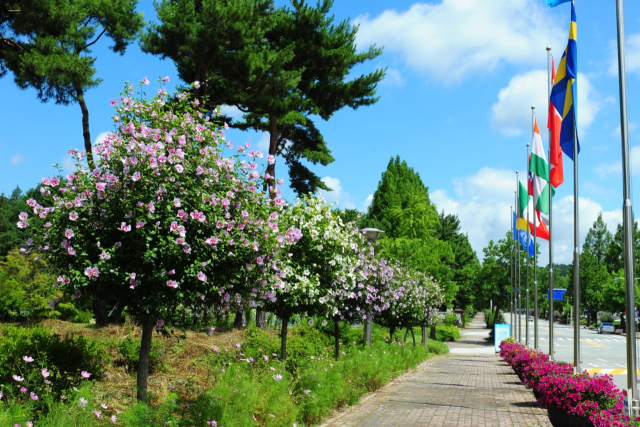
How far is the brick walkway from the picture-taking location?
9.92m

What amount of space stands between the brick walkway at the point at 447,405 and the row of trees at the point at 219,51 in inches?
186

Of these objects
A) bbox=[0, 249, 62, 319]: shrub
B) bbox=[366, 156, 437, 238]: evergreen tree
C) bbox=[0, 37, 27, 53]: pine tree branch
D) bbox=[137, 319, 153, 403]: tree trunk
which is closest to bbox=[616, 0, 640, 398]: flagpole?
bbox=[137, 319, 153, 403]: tree trunk

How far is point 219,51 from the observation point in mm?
16750

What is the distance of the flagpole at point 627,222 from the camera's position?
26.3 feet

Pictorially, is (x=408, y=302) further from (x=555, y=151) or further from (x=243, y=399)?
(x=243, y=399)

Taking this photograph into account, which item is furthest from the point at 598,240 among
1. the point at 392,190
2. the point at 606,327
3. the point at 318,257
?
the point at 318,257

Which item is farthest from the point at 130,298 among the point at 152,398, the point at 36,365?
the point at 152,398

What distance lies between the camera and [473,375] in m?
19.6

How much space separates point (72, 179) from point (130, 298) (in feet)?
4.73

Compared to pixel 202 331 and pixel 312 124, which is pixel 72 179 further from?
pixel 312 124

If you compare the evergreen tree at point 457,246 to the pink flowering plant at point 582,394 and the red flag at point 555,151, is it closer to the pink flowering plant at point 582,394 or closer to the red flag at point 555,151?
the red flag at point 555,151

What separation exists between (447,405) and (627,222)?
532cm

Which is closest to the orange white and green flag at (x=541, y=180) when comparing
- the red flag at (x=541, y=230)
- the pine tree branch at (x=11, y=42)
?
the red flag at (x=541, y=230)

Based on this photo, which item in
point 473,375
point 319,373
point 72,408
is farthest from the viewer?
point 473,375
